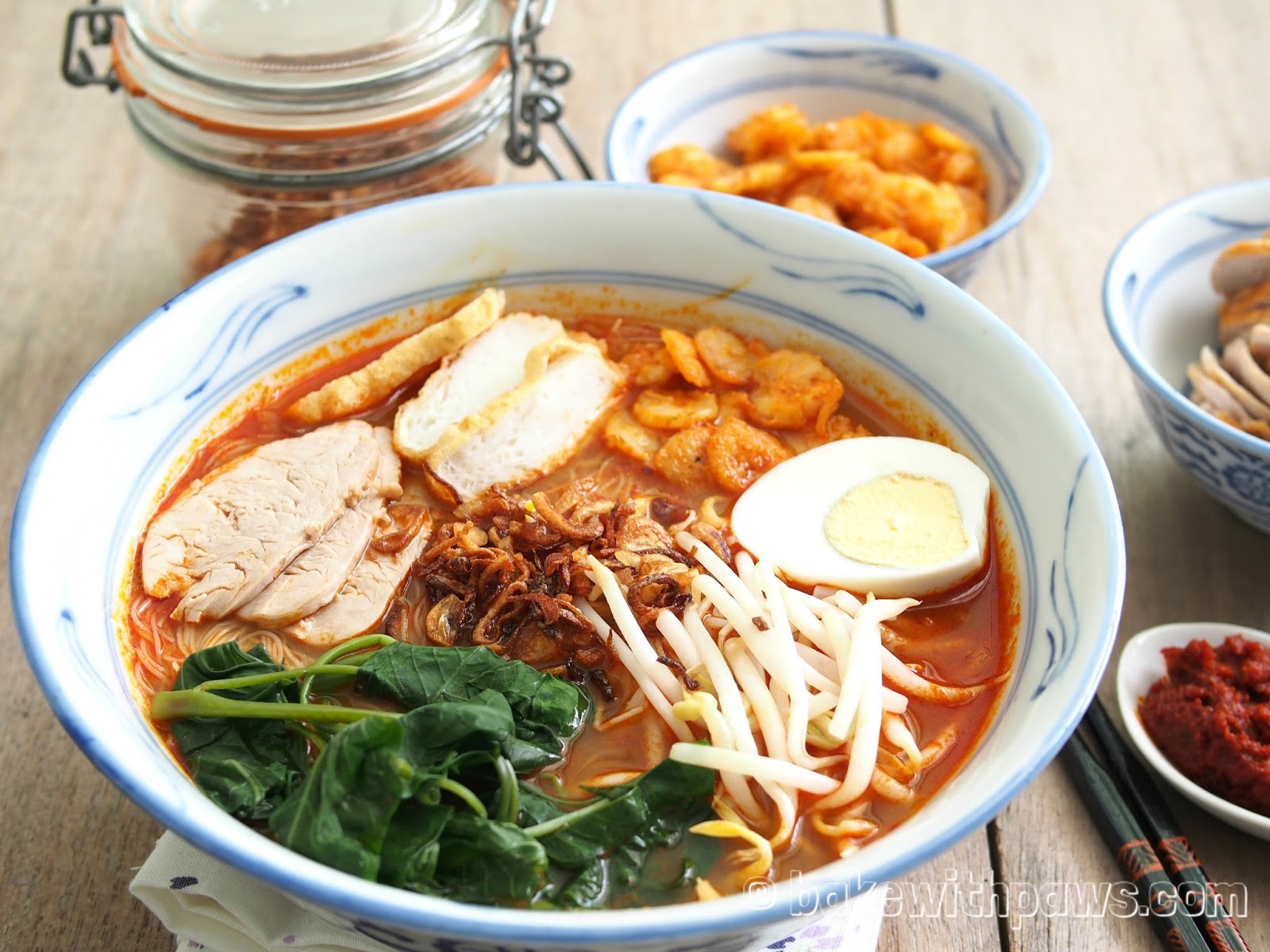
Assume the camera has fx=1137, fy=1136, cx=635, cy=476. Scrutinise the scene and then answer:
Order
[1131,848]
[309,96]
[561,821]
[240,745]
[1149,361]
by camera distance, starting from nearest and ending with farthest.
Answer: [561,821], [240,745], [1131,848], [309,96], [1149,361]

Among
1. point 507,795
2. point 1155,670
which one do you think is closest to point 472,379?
point 507,795

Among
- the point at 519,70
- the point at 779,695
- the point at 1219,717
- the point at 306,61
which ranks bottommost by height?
the point at 1219,717

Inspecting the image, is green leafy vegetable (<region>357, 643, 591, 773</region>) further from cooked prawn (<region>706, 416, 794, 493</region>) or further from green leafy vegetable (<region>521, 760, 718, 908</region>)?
cooked prawn (<region>706, 416, 794, 493</region>)

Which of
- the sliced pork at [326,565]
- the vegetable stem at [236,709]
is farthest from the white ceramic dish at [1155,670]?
the sliced pork at [326,565]

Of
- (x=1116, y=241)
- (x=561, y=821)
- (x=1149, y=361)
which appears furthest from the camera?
(x=1116, y=241)

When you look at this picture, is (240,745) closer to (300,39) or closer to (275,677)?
(275,677)

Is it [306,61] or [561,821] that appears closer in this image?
[561,821]

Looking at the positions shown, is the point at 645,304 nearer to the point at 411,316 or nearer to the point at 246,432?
the point at 411,316

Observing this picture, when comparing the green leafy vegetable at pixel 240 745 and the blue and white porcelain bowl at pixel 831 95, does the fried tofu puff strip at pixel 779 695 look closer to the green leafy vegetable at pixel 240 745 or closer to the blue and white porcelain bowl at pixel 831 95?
the green leafy vegetable at pixel 240 745

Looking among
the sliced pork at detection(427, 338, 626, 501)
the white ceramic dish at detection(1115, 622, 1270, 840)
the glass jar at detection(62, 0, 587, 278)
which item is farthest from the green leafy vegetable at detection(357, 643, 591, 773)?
the glass jar at detection(62, 0, 587, 278)
